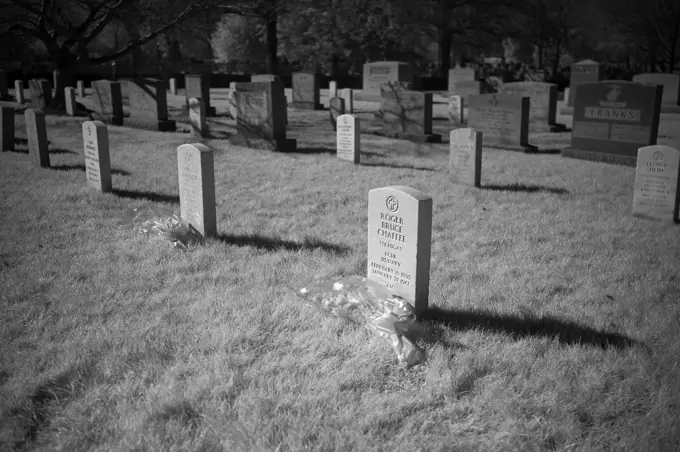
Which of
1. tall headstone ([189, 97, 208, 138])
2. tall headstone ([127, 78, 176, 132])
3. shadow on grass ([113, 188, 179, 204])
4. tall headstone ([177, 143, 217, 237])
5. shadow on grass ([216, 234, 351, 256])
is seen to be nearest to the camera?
shadow on grass ([216, 234, 351, 256])

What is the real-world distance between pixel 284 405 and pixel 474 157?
737cm

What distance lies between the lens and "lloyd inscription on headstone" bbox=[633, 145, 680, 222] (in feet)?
24.6

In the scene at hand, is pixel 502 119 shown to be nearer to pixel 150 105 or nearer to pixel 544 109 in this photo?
pixel 544 109

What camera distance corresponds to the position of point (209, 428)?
3023 mm

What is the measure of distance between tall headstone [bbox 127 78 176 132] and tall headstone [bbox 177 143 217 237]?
12.0 metres

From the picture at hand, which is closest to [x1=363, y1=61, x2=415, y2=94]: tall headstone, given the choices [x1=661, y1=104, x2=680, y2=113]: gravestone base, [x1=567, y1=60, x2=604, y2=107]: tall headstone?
[x1=567, y1=60, x2=604, y2=107]: tall headstone

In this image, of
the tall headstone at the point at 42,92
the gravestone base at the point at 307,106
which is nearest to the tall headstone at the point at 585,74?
the gravestone base at the point at 307,106

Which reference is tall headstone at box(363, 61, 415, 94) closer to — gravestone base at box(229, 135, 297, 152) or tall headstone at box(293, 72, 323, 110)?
tall headstone at box(293, 72, 323, 110)

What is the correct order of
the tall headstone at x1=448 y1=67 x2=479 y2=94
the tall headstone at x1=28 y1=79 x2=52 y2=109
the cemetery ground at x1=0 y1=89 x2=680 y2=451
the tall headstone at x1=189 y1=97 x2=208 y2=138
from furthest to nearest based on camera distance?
the tall headstone at x1=448 y1=67 x2=479 y2=94 → the tall headstone at x1=28 y1=79 x2=52 y2=109 → the tall headstone at x1=189 y1=97 x2=208 y2=138 → the cemetery ground at x1=0 y1=89 x2=680 y2=451

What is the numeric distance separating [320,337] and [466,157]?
661 cm

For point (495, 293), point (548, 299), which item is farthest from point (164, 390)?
point (548, 299)

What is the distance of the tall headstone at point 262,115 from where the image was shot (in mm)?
13742

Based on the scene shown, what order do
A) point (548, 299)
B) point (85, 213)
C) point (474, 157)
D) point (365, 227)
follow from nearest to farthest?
point (548, 299) < point (365, 227) < point (85, 213) < point (474, 157)

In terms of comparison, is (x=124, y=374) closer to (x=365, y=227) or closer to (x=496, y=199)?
(x=365, y=227)
